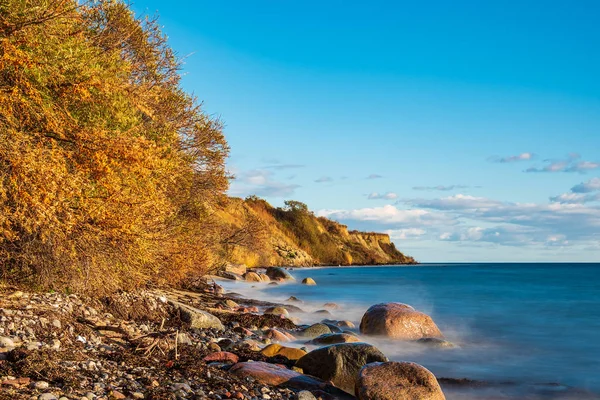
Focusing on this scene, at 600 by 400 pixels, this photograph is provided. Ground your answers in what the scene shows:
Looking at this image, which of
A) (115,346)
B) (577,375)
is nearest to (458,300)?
(577,375)

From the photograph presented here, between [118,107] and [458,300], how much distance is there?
31269 mm

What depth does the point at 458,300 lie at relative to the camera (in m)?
38.7

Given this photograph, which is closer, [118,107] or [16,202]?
[16,202]

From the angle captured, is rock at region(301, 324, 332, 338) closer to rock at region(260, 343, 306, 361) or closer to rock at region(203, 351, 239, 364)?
rock at region(260, 343, 306, 361)

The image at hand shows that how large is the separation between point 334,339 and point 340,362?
448cm

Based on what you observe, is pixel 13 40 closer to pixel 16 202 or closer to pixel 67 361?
pixel 16 202

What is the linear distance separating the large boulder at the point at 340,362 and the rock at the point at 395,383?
0.89 metres

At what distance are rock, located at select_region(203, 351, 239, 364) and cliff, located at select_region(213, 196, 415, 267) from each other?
48307mm

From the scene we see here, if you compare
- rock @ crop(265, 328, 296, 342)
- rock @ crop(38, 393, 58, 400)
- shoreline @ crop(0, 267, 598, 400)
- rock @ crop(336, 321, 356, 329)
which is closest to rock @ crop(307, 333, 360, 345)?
shoreline @ crop(0, 267, 598, 400)

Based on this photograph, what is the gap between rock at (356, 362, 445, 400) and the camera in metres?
10.2

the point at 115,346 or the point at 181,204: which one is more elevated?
the point at 181,204

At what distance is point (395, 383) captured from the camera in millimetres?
10391

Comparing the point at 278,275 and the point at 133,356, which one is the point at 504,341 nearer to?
the point at 133,356

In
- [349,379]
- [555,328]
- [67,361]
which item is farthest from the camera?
[555,328]
